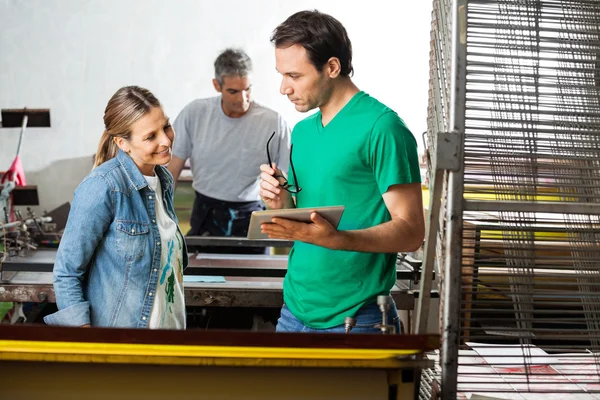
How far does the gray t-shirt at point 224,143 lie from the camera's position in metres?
4.69

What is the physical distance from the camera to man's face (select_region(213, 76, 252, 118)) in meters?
4.46

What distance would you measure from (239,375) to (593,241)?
966 millimetres

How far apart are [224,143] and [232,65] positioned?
0.54 meters

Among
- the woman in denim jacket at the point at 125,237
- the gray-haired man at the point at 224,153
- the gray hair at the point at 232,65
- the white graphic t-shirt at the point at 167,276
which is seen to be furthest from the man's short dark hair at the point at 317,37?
the gray-haired man at the point at 224,153

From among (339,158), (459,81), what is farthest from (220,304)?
(459,81)

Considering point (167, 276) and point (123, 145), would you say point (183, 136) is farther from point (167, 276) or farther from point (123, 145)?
point (167, 276)

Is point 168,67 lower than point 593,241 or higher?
higher

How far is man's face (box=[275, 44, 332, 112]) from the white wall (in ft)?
15.1

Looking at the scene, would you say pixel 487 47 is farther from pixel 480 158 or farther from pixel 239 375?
pixel 239 375

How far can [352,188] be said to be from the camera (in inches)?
75.7

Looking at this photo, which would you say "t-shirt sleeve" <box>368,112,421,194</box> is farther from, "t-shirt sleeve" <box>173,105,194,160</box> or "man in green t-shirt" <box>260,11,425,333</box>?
"t-shirt sleeve" <box>173,105,194,160</box>

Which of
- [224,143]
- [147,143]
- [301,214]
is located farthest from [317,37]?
[224,143]

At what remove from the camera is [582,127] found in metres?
1.79

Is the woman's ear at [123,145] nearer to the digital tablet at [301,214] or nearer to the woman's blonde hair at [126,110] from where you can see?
the woman's blonde hair at [126,110]
